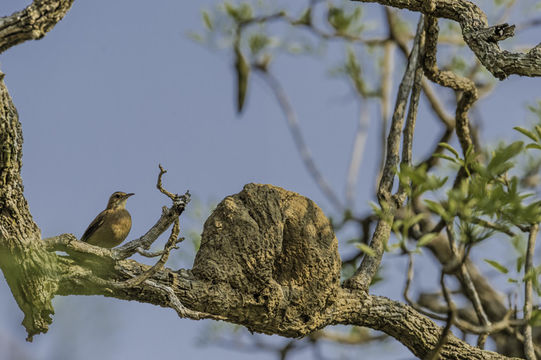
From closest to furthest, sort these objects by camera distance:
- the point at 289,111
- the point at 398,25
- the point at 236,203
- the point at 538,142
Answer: the point at 538,142, the point at 236,203, the point at 398,25, the point at 289,111

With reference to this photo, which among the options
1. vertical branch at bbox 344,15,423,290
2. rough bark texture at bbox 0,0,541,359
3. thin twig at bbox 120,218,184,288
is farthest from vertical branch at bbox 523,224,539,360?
thin twig at bbox 120,218,184,288

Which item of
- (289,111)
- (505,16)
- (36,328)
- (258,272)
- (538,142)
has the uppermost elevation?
Answer: (505,16)

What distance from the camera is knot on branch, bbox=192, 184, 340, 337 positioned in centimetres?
437

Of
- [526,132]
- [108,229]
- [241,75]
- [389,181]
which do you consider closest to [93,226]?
[108,229]

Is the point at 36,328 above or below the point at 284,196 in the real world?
below

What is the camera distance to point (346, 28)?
9.43 m

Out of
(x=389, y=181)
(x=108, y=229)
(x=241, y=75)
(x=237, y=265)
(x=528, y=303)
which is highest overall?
(x=241, y=75)

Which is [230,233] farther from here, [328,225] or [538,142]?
[538,142]

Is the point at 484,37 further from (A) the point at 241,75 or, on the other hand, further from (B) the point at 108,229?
(A) the point at 241,75

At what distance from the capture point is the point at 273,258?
443cm

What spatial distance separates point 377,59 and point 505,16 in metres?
1.85

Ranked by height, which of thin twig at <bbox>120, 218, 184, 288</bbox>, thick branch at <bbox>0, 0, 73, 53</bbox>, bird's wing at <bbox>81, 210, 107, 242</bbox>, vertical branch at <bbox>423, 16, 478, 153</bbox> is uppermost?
vertical branch at <bbox>423, 16, 478, 153</bbox>

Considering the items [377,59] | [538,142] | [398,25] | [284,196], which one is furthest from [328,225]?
[377,59]

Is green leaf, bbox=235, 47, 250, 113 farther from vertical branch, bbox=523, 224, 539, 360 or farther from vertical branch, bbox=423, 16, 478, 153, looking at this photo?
vertical branch, bbox=523, 224, 539, 360
